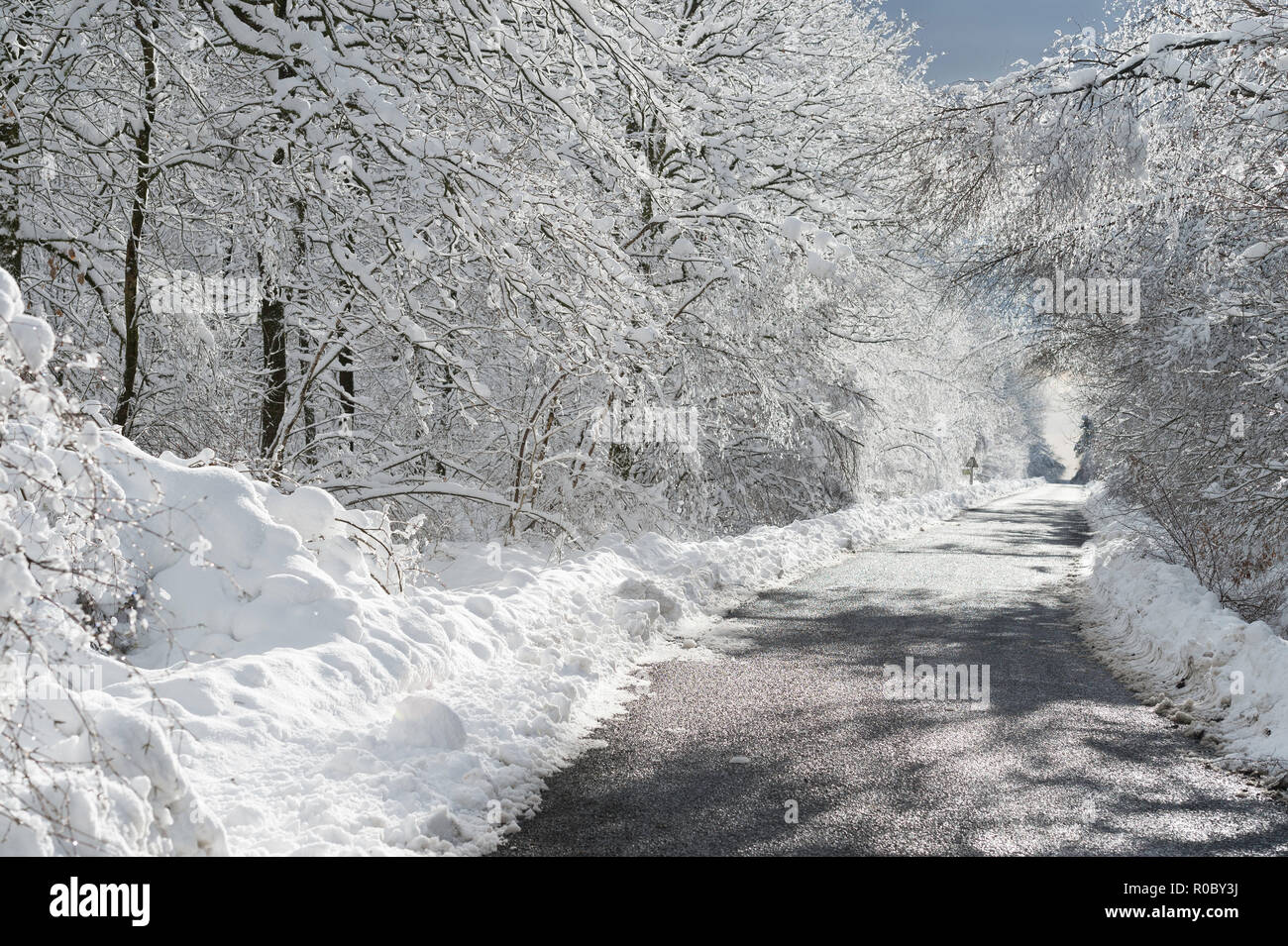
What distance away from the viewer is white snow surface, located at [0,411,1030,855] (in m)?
3.26

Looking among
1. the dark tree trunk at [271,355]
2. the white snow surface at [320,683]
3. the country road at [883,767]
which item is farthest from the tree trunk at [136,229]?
the country road at [883,767]

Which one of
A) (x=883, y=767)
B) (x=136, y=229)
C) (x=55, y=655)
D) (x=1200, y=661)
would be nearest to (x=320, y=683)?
(x=55, y=655)

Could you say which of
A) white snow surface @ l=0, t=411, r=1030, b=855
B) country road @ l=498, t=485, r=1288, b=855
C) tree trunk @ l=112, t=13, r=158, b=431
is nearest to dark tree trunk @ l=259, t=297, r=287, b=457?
tree trunk @ l=112, t=13, r=158, b=431

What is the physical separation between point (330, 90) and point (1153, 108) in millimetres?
6681

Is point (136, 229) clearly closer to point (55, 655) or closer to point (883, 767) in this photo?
point (55, 655)

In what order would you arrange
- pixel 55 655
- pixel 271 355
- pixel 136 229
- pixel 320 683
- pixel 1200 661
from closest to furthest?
pixel 55 655
pixel 320 683
pixel 1200 661
pixel 136 229
pixel 271 355

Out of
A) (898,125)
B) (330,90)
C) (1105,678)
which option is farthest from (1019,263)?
(330,90)

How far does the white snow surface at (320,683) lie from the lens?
10.7 ft

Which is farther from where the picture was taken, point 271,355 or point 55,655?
point 271,355

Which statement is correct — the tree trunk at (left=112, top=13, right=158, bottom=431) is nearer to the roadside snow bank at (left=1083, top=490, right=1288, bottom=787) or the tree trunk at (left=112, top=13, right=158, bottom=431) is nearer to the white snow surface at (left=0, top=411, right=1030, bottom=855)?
the white snow surface at (left=0, top=411, right=1030, bottom=855)

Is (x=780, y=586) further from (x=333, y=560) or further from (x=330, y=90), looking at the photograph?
(x=330, y=90)

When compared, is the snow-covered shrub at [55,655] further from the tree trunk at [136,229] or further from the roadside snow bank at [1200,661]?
the roadside snow bank at [1200,661]

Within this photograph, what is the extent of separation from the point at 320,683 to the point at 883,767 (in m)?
2.99

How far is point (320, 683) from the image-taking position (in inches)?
197
